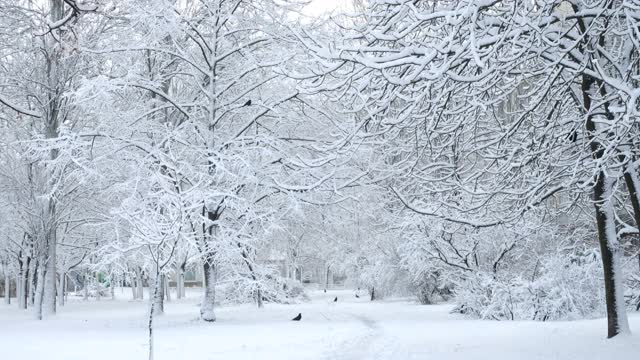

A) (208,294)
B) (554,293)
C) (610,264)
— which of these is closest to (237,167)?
(208,294)

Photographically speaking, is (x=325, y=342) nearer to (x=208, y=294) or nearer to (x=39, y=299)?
(x=208, y=294)

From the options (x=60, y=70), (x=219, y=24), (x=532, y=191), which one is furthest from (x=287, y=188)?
(x=60, y=70)

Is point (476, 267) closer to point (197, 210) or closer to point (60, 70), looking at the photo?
point (197, 210)

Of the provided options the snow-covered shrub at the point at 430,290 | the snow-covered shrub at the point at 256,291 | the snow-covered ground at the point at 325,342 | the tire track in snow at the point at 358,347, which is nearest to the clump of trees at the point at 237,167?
the snow-covered shrub at the point at 256,291

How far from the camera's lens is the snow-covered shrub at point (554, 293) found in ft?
52.1

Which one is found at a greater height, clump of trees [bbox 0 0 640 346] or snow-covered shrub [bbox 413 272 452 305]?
clump of trees [bbox 0 0 640 346]

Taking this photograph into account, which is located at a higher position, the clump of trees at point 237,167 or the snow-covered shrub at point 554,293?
the clump of trees at point 237,167

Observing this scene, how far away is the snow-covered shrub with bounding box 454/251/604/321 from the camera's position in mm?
15867

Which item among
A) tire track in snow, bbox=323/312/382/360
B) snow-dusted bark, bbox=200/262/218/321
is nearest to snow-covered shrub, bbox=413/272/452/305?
snow-dusted bark, bbox=200/262/218/321

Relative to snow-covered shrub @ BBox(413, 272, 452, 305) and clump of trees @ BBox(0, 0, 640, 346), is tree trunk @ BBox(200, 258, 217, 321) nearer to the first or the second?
clump of trees @ BBox(0, 0, 640, 346)

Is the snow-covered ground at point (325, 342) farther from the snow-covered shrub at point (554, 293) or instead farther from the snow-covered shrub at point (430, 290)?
the snow-covered shrub at point (430, 290)

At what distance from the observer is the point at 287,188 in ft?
53.2

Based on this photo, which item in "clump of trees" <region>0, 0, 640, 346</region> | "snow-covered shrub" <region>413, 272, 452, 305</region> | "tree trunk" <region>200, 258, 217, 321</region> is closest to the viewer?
"clump of trees" <region>0, 0, 640, 346</region>

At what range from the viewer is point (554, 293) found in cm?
1628
